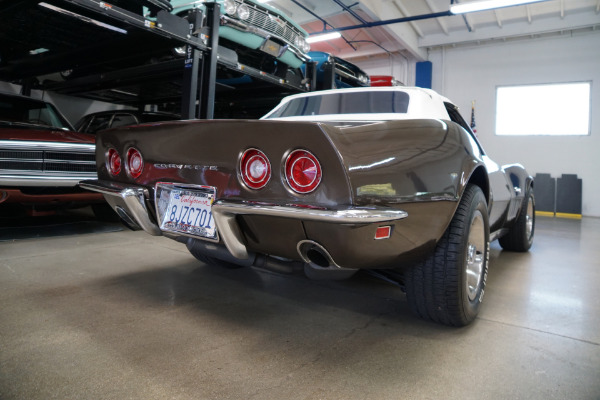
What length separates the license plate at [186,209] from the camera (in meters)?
1.57

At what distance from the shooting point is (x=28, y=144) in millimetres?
3236

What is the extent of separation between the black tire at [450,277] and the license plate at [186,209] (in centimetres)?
91

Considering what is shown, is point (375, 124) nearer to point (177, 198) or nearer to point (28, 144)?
point (177, 198)

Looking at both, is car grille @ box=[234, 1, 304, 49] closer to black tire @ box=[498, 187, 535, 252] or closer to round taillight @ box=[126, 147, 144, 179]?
round taillight @ box=[126, 147, 144, 179]

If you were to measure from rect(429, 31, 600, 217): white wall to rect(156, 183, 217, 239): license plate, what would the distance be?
1051cm

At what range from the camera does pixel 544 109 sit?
9.87 m

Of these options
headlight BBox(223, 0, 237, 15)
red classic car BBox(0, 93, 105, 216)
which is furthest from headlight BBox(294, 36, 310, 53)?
red classic car BBox(0, 93, 105, 216)

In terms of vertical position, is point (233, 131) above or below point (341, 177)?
above

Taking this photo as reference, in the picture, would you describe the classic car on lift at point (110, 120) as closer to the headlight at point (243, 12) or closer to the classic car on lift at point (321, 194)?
the headlight at point (243, 12)

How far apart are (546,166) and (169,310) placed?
34.6 ft

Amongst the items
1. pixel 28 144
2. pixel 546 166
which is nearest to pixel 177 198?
pixel 28 144

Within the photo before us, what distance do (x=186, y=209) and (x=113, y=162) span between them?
2.14 feet

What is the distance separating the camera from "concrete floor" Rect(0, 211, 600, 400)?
127 cm

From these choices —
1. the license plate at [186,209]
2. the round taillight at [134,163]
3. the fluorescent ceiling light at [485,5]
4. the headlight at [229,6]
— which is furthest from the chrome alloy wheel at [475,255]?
the fluorescent ceiling light at [485,5]
